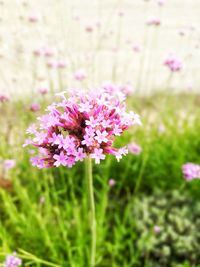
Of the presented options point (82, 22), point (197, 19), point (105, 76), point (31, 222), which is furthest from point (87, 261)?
point (197, 19)

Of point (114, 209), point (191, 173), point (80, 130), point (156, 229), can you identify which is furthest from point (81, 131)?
point (114, 209)

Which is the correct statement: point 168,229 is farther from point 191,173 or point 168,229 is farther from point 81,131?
point 81,131

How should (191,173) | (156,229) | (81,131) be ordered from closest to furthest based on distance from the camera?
1. (81,131)
2. (191,173)
3. (156,229)

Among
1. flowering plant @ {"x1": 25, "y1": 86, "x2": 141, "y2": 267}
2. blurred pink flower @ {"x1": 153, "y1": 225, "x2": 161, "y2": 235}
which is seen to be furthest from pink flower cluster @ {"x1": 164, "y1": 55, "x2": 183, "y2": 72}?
flowering plant @ {"x1": 25, "y1": 86, "x2": 141, "y2": 267}

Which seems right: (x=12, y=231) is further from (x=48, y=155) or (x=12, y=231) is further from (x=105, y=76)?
(x=105, y=76)

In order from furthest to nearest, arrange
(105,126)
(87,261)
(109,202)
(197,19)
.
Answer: (197,19) < (109,202) < (87,261) < (105,126)
